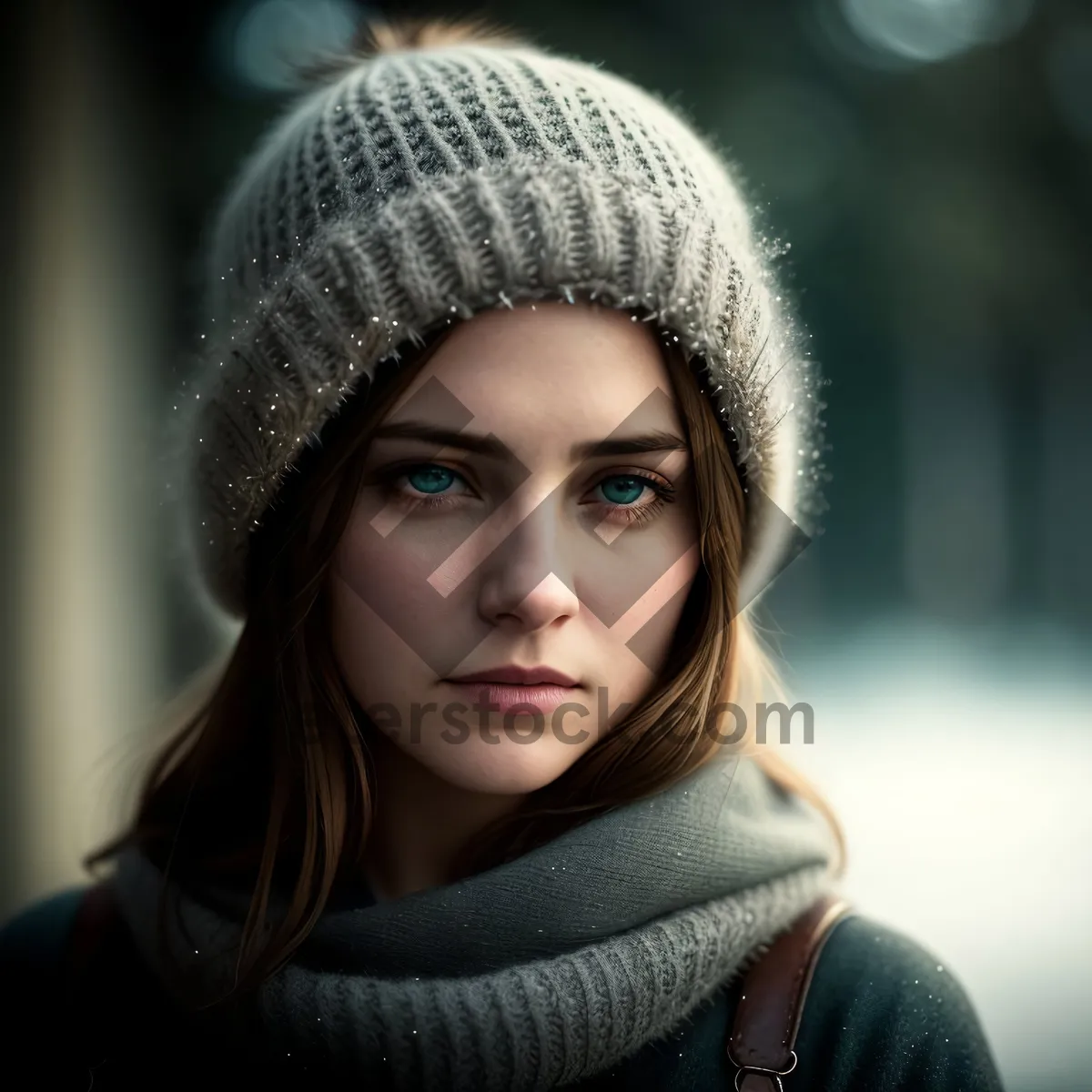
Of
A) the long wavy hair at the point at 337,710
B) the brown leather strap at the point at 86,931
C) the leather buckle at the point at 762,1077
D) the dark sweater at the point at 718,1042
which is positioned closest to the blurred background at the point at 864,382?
the brown leather strap at the point at 86,931

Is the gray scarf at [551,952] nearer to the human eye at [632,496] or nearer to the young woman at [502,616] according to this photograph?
the young woman at [502,616]

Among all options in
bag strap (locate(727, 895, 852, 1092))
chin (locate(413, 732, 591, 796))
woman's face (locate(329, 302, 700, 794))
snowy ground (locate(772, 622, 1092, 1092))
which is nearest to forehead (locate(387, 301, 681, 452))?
woman's face (locate(329, 302, 700, 794))

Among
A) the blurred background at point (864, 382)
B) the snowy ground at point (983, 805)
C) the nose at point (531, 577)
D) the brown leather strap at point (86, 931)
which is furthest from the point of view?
the blurred background at point (864, 382)

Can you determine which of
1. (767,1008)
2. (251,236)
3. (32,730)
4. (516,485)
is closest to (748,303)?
(516,485)

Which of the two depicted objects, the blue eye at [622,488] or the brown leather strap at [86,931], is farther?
the brown leather strap at [86,931]

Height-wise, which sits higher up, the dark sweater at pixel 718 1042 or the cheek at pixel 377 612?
the cheek at pixel 377 612

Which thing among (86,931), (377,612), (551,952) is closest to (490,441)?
(377,612)

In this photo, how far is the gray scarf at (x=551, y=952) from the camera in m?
0.78

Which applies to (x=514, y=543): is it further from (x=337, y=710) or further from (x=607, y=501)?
(x=337, y=710)

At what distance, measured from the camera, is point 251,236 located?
35.3 inches

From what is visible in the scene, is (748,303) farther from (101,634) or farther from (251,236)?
(101,634)

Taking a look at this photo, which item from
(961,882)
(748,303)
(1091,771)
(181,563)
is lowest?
(961,882)

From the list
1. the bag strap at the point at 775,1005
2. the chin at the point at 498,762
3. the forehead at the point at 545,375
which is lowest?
the bag strap at the point at 775,1005

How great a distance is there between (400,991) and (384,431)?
1.50 ft
